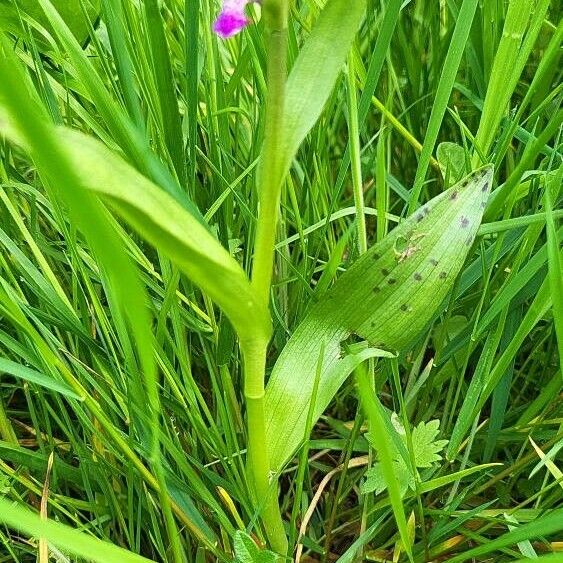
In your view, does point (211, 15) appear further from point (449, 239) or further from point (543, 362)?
point (543, 362)

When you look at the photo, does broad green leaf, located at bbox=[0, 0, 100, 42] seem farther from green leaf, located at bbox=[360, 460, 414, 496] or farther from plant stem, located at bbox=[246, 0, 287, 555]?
green leaf, located at bbox=[360, 460, 414, 496]

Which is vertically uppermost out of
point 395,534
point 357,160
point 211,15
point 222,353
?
point 211,15

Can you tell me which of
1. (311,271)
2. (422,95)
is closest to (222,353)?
(311,271)

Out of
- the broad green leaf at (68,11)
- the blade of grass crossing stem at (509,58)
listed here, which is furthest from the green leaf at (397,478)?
the broad green leaf at (68,11)

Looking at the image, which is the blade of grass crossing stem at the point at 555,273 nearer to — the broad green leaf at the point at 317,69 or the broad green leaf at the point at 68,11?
the broad green leaf at the point at 317,69

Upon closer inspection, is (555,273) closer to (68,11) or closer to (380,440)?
Result: (380,440)
